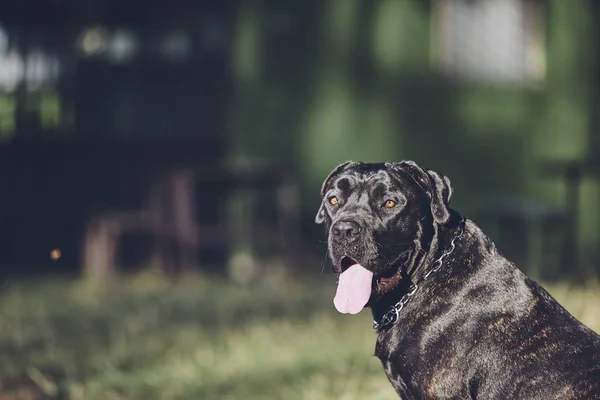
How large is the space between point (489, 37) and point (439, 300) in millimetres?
10181

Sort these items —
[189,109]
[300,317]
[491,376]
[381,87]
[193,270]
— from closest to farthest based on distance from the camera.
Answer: [491,376]
[300,317]
[193,270]
[381,87]
[189,109]

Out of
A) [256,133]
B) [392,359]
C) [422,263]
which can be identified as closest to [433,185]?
[422,263]

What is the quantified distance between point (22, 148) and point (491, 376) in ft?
39.5

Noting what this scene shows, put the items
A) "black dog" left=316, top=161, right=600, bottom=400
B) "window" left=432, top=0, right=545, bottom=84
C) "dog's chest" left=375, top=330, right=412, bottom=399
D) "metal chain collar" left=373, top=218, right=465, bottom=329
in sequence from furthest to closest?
"window" left=432, top=0, right=545, bottom=84 → "metal chain collar" left=373, top=218, right=465, bottom=329 → "dog's chest" left=375, top=330, right=412, bottom=399 → "black dog" left=316, top=161, right=600, bottom=400

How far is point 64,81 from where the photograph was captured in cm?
1611

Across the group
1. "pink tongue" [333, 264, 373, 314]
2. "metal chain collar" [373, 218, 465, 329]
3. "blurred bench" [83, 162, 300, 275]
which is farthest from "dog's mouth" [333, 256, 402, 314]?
"blurred bench" [83, 162, 300, 275]

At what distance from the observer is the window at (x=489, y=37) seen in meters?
14.9

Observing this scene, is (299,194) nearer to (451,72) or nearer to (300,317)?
(451,72)

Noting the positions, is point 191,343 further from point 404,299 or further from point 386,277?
point 404,299

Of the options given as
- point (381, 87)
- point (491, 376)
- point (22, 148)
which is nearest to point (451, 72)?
point (381, 87)

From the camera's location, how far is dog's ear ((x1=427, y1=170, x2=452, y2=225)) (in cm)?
546

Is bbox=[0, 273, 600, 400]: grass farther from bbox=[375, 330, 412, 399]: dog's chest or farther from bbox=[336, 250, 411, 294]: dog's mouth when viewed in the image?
bbox=[375, 330, 412, 399]: dog's chest

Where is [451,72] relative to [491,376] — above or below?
above

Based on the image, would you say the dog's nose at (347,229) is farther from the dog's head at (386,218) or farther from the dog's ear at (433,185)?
the dog's ear at (433,185)
